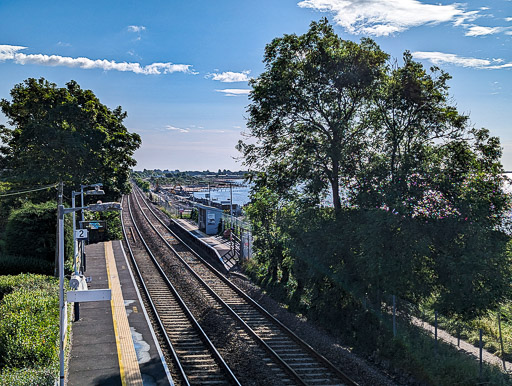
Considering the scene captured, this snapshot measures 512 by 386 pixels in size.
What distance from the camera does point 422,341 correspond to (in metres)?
15.6

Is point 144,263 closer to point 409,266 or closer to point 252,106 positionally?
point 252,106

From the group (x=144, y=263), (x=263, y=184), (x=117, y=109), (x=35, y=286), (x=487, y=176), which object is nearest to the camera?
(x=487, y=176)

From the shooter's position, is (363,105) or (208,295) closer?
(363,105)

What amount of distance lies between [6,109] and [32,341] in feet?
96.1

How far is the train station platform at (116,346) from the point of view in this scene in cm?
1327

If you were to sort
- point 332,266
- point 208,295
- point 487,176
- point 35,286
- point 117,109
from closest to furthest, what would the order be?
1. point 487,176
2. point 332,266
3. point 35,286
4. point 208,295
5. point 117,109

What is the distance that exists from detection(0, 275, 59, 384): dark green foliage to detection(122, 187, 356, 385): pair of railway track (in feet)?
13.1

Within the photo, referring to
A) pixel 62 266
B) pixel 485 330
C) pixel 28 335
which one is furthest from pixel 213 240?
pixel 62 266

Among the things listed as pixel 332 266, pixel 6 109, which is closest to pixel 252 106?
pixel 332 266

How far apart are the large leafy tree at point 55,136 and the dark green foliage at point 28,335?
57.0 feet

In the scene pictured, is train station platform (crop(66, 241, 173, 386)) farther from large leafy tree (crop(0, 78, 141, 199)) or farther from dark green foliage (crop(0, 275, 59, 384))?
large leafy tree (crop(0, 78, 141, 199))

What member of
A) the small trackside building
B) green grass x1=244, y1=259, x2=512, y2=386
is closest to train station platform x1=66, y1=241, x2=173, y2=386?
green grass x1=244, y1=259, x2=512, y2=386

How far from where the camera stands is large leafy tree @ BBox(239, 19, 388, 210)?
60.7 feet

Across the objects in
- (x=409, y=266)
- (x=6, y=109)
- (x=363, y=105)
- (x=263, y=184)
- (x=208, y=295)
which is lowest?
(x=208, y=295)
